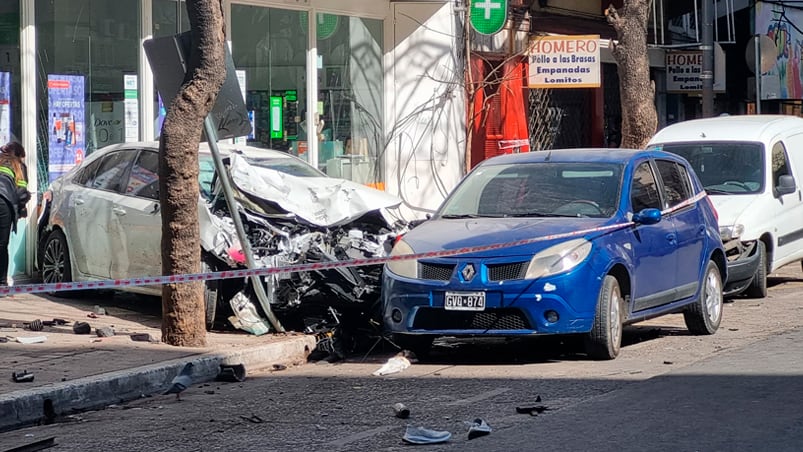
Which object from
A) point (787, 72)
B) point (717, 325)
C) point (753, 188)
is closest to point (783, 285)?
point (753, 188)

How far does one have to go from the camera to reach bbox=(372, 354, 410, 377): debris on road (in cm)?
916

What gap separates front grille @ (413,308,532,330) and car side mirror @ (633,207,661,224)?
60.5 inches

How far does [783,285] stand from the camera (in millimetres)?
15273

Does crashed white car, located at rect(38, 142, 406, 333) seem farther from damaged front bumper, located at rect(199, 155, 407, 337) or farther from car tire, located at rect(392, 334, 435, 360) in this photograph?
car tire, located at rect(392, 334, 435, 360)

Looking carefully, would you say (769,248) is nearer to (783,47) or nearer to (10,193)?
(10,193)

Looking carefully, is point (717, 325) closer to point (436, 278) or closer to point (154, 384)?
point (436, 278)

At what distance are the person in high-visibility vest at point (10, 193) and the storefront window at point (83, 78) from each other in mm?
1031

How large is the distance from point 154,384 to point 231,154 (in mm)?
3440

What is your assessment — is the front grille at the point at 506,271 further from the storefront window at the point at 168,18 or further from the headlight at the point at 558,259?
the storefront window at the point at 168,18

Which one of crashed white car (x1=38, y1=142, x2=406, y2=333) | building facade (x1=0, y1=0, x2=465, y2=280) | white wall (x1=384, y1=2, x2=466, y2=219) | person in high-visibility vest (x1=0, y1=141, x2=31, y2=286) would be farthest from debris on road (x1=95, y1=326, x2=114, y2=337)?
white wall (x1=384, y1=2, x2=466, y2=219)

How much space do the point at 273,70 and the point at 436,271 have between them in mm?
8365

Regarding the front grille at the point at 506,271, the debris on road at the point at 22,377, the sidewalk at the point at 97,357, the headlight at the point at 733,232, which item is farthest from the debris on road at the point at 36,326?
the headlight at the point at 733,232

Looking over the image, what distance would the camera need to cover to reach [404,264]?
9.38m

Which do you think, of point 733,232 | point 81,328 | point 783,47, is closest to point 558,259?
point 81,328
